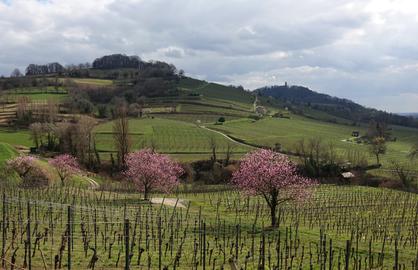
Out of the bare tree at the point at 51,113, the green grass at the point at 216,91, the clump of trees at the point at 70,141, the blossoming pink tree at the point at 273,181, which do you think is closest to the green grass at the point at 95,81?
the green grass at the point at 216,91

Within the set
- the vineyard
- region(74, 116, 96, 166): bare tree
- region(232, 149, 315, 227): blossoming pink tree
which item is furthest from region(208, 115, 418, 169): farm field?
region(232, 149, 315, 227): blossoming pink tree

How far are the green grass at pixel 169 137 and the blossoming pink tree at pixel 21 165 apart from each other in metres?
36.8

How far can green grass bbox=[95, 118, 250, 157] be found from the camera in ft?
322

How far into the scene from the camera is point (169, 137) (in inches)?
4230

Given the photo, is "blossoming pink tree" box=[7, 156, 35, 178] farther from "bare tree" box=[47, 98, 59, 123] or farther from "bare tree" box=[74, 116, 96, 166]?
"bare tree" box=[47, 98, 59, 123]

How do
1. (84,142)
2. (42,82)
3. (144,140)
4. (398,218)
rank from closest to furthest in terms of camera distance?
(398,218)
(84,142)
(144,140)
(42,82)

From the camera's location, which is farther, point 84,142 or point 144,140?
point 144,140

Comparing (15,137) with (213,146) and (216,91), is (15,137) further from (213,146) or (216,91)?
(216,91)

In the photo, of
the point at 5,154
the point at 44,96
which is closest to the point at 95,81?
the point at 44,96

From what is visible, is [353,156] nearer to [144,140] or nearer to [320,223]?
[144,140]

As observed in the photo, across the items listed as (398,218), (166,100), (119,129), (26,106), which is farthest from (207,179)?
(166,100)

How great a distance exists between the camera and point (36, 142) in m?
91.8

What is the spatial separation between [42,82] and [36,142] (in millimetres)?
85415

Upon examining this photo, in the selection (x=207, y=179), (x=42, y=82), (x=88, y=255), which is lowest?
(x=207, y=179)
